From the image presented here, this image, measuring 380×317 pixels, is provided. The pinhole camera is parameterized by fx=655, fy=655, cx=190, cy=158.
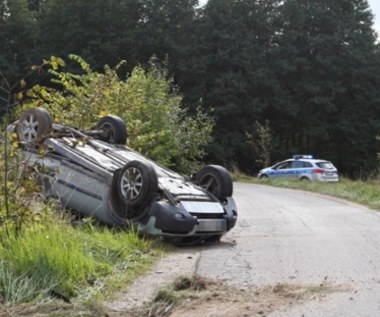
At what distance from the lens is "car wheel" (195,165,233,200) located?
10.6 meters

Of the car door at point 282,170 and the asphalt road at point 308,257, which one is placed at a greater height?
the asphalt road at point 308,257

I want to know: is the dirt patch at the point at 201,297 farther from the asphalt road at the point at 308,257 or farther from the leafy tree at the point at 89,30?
the leafy tree at the point at 89,30

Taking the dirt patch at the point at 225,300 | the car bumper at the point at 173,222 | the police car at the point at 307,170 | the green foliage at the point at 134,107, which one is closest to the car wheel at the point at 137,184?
the car bumper at the point at 173,222

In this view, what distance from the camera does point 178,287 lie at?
6.43m

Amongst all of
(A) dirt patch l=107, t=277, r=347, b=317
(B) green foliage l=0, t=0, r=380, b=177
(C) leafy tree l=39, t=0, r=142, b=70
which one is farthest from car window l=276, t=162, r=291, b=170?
(A) dirt patch l=107, t=277, r=347, b=317

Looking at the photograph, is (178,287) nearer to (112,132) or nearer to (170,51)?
(112,132)

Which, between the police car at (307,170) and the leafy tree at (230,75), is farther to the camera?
the leafy tree at (230,75)

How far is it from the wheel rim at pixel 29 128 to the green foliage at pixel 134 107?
7.38ft

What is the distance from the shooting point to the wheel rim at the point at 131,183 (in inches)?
370

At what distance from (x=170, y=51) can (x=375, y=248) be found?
4305 centimetres

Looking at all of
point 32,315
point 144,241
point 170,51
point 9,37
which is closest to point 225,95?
point 170,51

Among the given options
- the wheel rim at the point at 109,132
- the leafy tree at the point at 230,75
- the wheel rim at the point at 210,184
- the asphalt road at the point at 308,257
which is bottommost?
the asphalt road at the point at 308,257

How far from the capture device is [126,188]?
9508 millimetres

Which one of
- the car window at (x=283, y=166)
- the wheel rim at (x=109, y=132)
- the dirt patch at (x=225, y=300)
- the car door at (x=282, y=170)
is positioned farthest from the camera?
the car window at (x=283, y=166)
